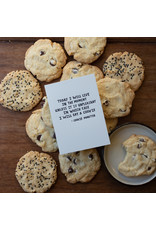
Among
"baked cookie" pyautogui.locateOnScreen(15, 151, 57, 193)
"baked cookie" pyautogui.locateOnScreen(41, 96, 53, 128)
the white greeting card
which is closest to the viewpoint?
the white greeting card

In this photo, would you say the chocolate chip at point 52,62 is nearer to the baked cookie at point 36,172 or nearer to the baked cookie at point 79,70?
the baked cookie at point 79,70

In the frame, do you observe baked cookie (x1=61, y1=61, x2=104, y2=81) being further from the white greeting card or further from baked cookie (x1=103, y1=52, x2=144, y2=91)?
the white greeting card

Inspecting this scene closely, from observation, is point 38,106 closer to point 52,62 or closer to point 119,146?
point 52,62

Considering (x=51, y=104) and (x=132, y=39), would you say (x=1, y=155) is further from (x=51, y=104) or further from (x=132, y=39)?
(x=132, y=39)

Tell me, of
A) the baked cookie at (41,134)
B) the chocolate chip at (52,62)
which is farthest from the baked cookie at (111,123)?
the chocolate chip at (52,62)

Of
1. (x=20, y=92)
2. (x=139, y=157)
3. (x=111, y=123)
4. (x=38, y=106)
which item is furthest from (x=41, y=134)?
(x=139, y=157)

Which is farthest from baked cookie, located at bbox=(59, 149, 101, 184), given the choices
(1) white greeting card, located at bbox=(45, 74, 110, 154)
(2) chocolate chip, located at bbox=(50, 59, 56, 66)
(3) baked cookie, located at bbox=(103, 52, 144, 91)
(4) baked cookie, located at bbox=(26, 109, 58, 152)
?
(2) chocolate chip, located at bbox=(50, 59, 56, 66)
